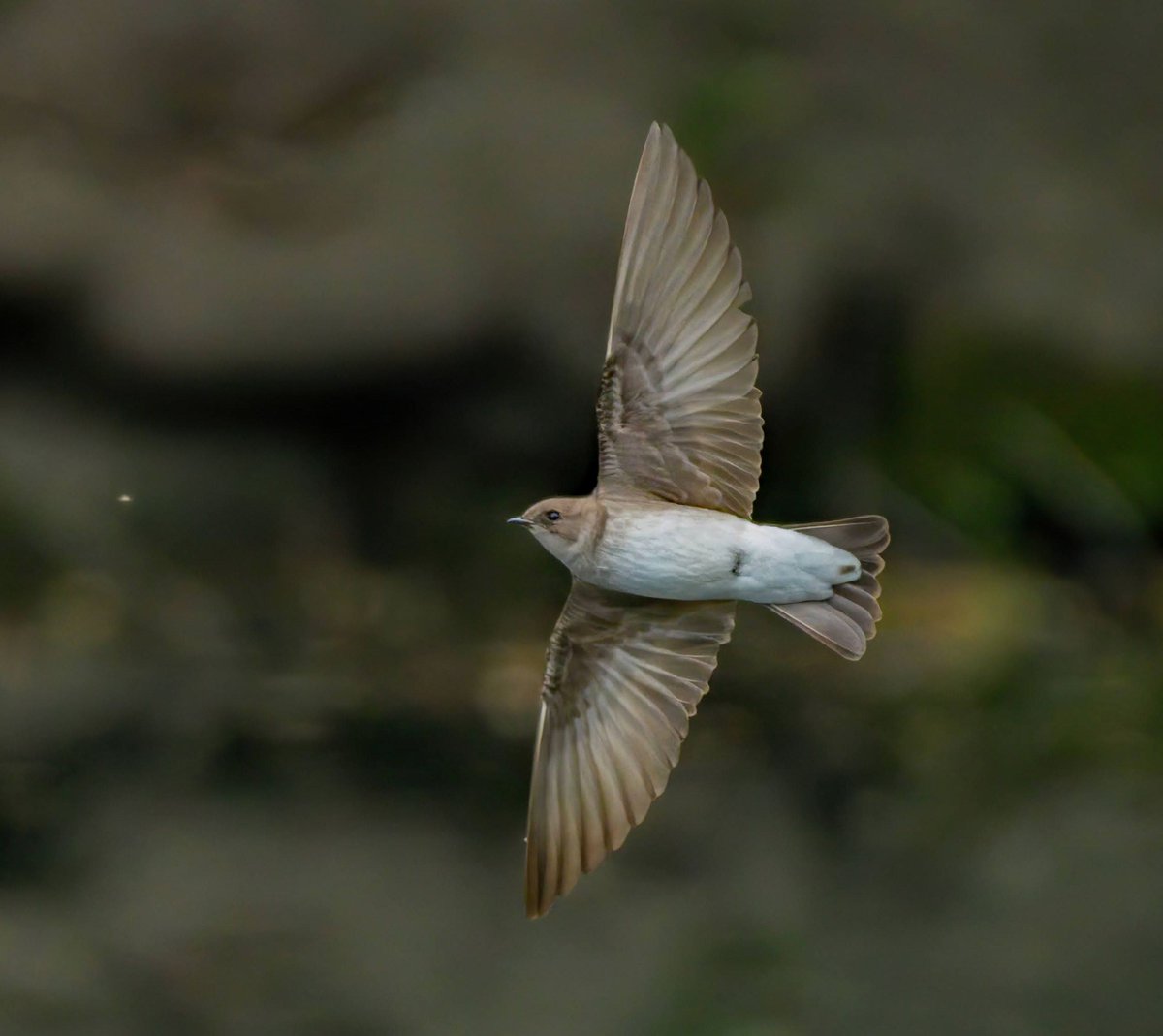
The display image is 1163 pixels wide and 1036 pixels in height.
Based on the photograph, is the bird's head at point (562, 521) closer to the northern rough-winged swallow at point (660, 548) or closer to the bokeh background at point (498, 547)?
the northern rough-winged swallow at point (660, 548)

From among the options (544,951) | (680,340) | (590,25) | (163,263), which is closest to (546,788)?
(680,340)

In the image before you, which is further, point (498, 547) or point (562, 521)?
point (498, 547)

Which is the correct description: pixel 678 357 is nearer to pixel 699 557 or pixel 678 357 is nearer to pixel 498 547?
pixel 699 557

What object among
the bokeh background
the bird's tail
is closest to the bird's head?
the bird's tail

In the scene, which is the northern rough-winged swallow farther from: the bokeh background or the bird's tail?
the bokeh background

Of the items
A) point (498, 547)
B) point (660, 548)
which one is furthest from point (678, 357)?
point (498, 547)

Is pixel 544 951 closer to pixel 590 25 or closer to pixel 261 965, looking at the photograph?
pixel 261 965
